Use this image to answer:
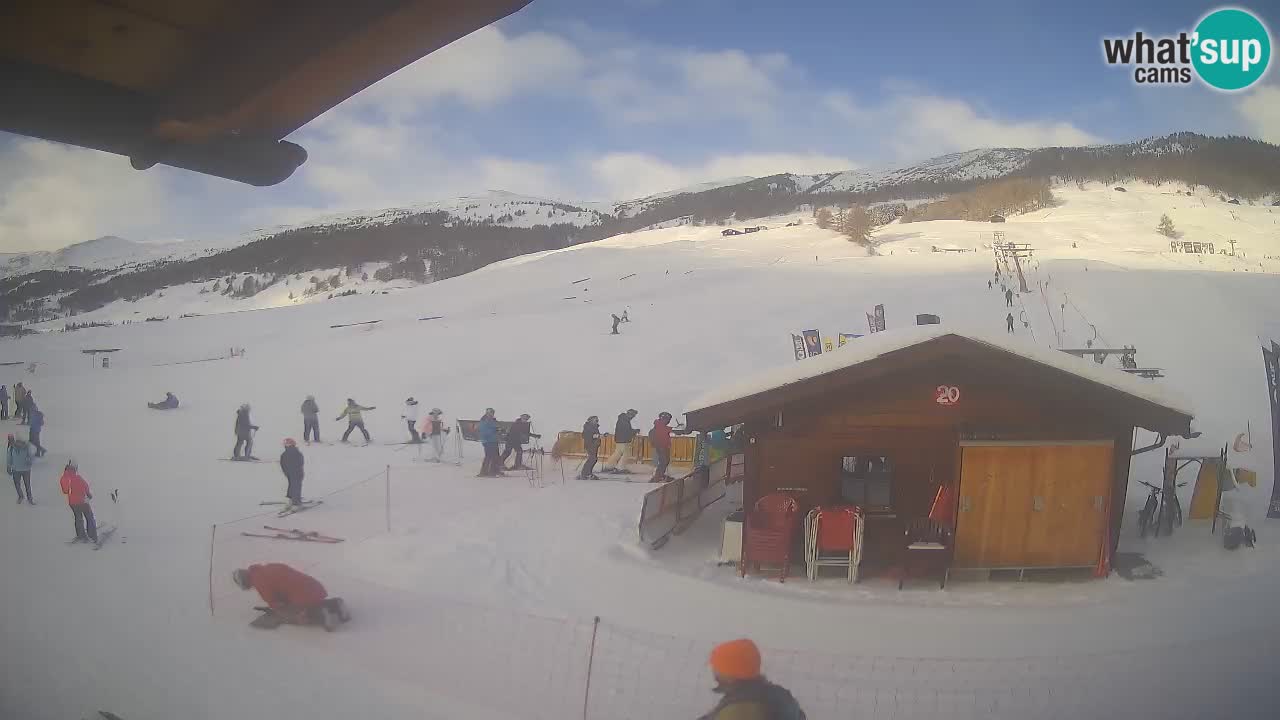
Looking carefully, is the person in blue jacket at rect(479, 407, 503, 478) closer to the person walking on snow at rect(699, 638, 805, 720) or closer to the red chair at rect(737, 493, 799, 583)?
the red chair at rect(737, 493, 799, 583)

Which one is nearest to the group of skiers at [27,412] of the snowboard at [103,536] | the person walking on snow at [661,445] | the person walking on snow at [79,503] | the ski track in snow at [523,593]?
the ski track in snow at [523,593]

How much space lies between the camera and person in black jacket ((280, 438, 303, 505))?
1118 cm

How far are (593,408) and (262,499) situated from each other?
9.74 metres

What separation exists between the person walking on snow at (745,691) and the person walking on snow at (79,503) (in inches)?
307

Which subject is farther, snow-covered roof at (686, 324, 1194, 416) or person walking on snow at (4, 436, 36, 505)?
snow-covered roof at (686, 324, 1194, 416)

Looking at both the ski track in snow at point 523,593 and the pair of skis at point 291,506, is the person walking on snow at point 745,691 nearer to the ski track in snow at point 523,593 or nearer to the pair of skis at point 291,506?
the ski track in snow at point 523,593

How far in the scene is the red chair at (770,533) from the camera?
28.0 feet

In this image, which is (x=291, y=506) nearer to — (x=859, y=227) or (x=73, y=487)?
(x=73, y=487)

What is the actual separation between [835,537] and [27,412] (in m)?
9.40

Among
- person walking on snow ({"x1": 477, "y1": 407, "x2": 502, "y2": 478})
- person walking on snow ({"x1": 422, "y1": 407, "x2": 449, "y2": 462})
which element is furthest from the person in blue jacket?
person walking on snow ({"x1": 422, "y1": 407, "x2": 449, "y2": 462})

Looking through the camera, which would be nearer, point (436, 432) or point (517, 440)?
point (517, 440)

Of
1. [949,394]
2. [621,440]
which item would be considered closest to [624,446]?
[621,440]

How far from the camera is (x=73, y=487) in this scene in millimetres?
8258

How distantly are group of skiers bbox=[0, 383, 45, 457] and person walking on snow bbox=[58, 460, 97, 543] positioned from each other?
27.6 inches
